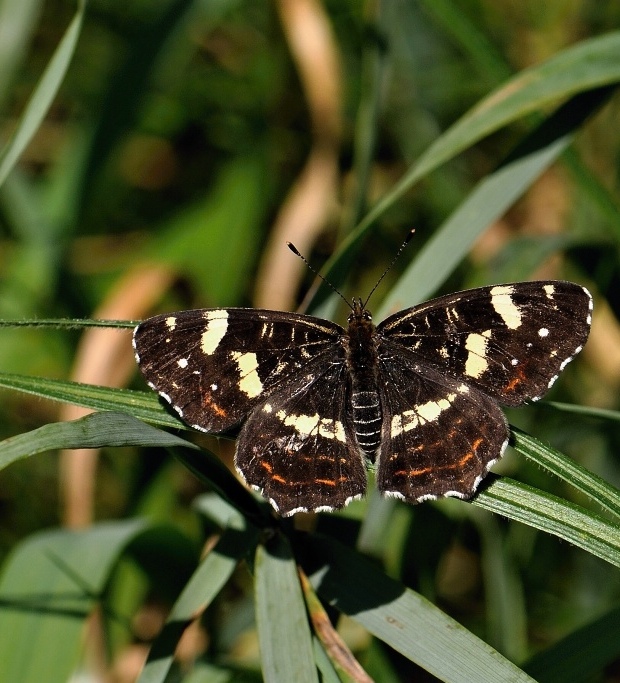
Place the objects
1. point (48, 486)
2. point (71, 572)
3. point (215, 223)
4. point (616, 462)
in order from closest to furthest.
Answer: point (71, 572) < point (616, 462) < point (48, 486) < point (215, 223)

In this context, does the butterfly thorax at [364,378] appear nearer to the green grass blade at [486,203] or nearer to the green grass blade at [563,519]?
the green grass blade at [486,203]

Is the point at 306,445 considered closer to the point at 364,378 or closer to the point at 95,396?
the point at 364,378

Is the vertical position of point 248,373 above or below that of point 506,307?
below

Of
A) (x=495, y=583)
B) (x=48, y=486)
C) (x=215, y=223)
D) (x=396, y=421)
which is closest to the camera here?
(x=396, y=421)

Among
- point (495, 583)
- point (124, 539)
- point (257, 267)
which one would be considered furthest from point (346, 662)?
point (257, 267)

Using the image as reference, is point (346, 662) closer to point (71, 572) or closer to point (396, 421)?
point (396, 421)

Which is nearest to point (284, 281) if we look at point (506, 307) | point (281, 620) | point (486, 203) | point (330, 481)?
point (486, 203)

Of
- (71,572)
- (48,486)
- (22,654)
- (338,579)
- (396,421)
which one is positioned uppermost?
(396,421)
